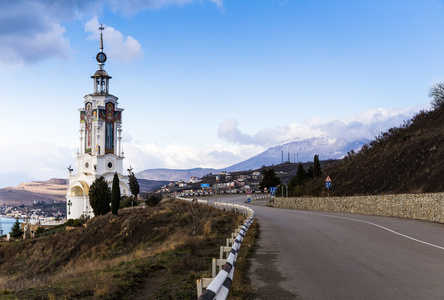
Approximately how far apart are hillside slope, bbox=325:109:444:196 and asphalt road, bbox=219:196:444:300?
16.0 metres

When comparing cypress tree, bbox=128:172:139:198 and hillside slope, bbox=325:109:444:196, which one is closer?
hillside slope, bbox=325:109:444:196

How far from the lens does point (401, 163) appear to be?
137 ft

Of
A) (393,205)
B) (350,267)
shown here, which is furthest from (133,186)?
(350,267)

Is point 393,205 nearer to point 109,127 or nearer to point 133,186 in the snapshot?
point 133,186

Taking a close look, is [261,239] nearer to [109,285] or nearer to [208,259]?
[208,259]

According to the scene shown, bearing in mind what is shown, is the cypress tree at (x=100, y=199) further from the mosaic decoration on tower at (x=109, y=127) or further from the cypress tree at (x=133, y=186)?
the mosaic decoration on tower at (x=109, y=127)

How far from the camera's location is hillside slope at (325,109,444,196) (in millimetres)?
35188

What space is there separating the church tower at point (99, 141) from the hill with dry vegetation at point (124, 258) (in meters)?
40.2

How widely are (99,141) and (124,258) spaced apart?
8077cm

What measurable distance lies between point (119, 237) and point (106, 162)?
54.5 meters

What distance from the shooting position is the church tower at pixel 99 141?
93.2 metres

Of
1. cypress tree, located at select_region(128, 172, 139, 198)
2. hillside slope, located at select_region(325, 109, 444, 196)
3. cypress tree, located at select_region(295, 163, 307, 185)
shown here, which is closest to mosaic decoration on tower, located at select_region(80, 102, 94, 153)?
cypress tree, located at select_region(128, 172, 139, 198)

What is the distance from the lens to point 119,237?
141 ft

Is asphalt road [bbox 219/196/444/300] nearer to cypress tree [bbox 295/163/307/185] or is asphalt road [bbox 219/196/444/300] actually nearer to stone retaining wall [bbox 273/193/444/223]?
stone retaining wall [bbox 273/193/444/223]
